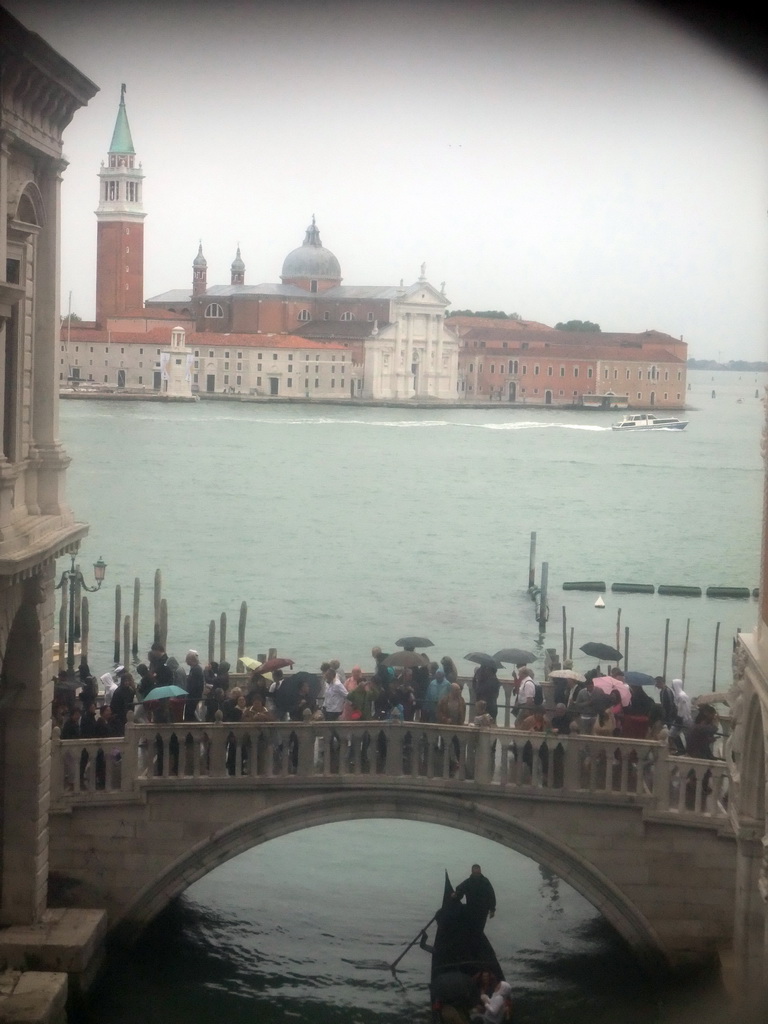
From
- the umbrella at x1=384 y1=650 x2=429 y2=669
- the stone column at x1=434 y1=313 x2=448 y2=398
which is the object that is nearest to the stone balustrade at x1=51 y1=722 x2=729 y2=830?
the umbrella at x1=384 y1=650 x2=429 y2=669

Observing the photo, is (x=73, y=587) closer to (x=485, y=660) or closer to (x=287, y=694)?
(x=485, y=660)

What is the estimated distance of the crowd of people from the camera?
206 inches

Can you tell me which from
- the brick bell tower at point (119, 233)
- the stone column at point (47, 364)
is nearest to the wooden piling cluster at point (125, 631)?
the stone column at point (47, 364)

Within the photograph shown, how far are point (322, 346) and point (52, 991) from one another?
45705 millimetres

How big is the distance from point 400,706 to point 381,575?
51.4 feet

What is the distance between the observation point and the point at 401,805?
5.23 metres

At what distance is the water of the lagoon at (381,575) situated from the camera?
5488 mm

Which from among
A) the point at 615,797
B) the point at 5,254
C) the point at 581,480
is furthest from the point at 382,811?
the point at 581,480

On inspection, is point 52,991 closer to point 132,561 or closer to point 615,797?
point 615,797

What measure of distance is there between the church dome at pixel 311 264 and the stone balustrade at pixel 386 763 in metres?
49.1

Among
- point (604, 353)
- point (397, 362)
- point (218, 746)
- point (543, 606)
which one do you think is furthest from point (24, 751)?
point (397, 362)

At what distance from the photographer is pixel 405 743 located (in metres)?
5.25

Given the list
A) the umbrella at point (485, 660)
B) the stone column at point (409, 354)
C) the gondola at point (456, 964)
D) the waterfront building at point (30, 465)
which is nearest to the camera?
the waterfront building at point (30, 465)

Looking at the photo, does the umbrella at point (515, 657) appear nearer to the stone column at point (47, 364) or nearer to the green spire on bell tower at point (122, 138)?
the stone column at point (47, 364)
